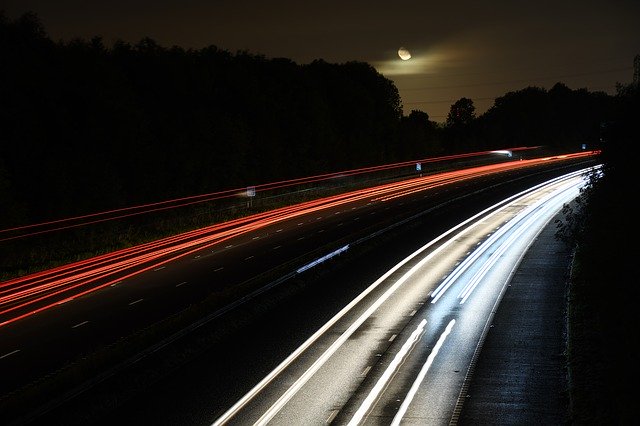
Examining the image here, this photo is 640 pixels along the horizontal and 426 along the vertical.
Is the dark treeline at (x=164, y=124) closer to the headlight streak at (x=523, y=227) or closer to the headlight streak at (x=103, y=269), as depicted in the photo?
the headlight streak at (x=523, y=227)

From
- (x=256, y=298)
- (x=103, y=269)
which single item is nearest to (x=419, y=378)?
(x=256, y=298)

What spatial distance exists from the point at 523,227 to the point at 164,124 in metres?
45.6

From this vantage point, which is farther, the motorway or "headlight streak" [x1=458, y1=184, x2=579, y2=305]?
"headlight streak" [x1=458, y1=184, x2=579, y2=305]

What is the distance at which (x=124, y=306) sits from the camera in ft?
94.4

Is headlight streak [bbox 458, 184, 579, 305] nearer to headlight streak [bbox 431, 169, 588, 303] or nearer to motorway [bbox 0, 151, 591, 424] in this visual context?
motorway [bbox 0, 151, 591, 424]

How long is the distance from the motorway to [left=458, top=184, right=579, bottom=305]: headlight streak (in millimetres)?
362

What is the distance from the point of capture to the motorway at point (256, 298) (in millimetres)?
19484

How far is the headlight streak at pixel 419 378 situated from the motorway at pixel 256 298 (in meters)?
0.14

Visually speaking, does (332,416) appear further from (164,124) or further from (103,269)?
A: (164,124)

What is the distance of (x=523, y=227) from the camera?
166 ft

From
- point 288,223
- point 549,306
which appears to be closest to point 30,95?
point 288,223

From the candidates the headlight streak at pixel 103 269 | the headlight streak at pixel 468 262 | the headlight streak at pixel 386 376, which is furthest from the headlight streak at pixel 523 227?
the headlight streak at pixel 103 269

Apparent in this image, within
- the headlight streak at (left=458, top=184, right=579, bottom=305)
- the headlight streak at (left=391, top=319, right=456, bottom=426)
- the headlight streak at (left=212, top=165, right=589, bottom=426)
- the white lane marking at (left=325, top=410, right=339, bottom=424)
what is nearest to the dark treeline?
the headlight streak at (left=458, top=184, right=579, bottom=305)

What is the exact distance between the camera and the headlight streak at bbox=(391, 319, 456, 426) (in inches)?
644
